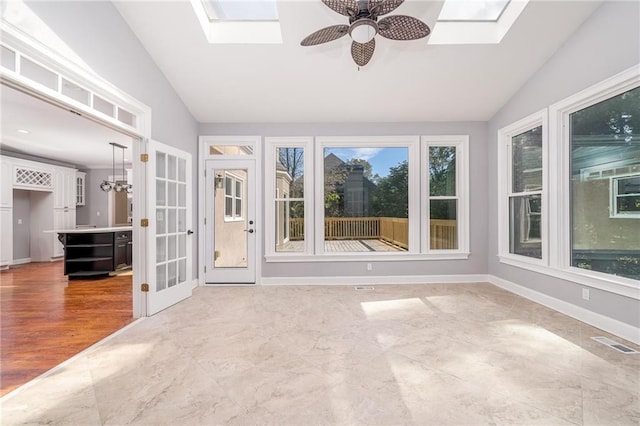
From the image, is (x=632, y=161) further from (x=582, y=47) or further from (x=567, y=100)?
(x=582, y=47)

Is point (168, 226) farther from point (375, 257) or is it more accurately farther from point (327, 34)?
point (375, 257)

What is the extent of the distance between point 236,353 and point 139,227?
6.45 ft

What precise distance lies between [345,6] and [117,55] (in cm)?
241

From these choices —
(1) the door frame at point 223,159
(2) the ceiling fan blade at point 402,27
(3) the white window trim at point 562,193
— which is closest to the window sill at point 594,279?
(3) the white window trim at point 562,193

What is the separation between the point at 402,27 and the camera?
8.32 feet

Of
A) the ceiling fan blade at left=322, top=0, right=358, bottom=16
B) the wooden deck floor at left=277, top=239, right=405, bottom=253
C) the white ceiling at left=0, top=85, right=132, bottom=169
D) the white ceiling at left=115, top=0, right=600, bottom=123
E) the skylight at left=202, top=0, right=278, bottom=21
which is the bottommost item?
the wooden deck floor at left=277, top=239, right=405, bottom=253

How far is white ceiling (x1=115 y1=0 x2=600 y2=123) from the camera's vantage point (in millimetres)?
3070

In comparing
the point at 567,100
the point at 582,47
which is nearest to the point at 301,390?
the point at 567,100

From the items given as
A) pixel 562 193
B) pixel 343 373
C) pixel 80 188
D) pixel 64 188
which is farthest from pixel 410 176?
pixel 80 188

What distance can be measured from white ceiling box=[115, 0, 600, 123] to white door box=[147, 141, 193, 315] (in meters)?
1.13

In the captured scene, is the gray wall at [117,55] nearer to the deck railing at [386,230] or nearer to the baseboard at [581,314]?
the deck railing at [386,230]

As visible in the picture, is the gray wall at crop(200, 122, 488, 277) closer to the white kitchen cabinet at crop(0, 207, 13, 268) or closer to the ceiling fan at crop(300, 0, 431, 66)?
the ceiling fan at crop(300, 0, 431, 66)

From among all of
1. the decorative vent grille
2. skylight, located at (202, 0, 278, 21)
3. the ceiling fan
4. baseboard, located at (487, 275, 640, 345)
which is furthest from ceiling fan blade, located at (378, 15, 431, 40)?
the decorative vent grille

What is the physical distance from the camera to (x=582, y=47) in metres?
3.08
